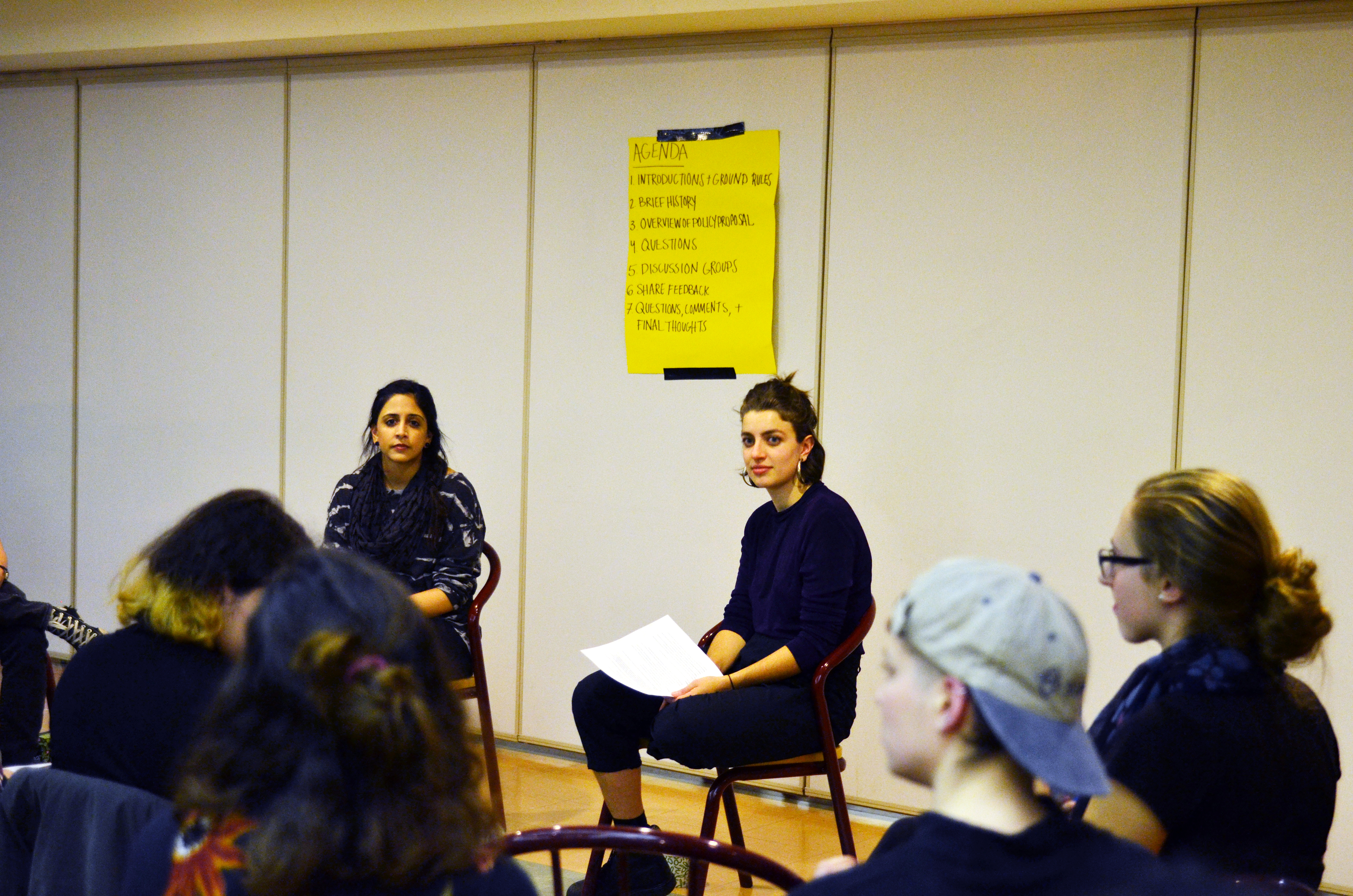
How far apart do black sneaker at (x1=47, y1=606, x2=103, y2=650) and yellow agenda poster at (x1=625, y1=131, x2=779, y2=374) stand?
1.77 metres

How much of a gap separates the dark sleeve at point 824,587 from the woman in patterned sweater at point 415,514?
99cm

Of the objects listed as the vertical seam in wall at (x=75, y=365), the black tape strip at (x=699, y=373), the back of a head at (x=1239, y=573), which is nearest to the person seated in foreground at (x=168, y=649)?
the back of a head at (x=1239, y=573)

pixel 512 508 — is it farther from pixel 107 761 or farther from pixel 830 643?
pixel 107 761

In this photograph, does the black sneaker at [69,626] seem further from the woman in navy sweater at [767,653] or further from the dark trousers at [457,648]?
the woman in navy sweater at [767,653]

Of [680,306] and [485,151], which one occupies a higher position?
[485,151]

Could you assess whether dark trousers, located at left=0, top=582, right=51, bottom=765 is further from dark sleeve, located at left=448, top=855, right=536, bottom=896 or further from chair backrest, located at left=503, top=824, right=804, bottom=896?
dark sleeve, located at left=448, top=855, right=536, bottom=896

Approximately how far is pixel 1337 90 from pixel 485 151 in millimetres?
2446

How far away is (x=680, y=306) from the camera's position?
3.56 m

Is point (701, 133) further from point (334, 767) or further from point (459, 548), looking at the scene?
→ point (334, 767)

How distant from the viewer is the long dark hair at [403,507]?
10.1ft

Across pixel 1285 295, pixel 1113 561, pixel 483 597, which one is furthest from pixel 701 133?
pixel 1113 561

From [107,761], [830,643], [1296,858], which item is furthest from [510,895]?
[830,643]

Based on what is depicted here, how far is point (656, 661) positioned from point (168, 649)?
1.21m

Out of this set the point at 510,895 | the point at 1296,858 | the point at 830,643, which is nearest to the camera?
the point at 510,895
